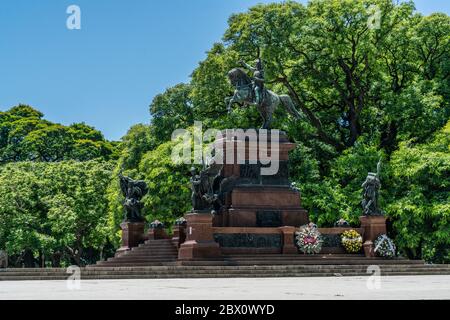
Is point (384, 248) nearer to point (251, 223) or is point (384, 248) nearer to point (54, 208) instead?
point (251, 223)

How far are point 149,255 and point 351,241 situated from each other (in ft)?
26.3

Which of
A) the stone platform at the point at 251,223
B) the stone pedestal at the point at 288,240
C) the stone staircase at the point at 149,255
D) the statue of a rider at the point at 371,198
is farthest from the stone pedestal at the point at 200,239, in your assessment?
the statue of a rider at the point at 371,198

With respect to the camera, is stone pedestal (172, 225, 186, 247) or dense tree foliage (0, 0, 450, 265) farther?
dense tree foliage (0, 0, 450, 265)

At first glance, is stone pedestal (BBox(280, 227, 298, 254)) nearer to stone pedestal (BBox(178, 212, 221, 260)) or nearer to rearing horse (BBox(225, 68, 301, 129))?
stone pedestal (BBox(178, 212, 221, 260))

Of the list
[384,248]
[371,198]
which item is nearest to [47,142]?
[371,198]

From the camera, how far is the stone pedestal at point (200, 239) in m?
28.3

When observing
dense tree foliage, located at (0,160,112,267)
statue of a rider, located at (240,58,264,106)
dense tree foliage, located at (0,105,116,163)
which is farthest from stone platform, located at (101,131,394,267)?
dense tree foliage, located at (0,105,116,163)

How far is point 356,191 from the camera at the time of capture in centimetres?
4172

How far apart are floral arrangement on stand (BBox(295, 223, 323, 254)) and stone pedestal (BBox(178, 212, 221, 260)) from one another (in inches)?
144

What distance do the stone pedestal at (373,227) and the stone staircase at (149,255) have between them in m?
7.73

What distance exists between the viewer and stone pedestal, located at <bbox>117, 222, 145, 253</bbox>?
116ft

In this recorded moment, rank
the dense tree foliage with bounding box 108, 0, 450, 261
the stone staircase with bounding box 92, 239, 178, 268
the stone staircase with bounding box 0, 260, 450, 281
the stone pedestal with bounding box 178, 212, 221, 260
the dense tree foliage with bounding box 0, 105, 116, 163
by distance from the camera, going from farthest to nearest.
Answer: the dense tree foliage with bounding box 0, 105, 116, 163 < the dense tree foliage with bounding box 108, 0, 450, 261 < the stone staircase with bounding box 92, 239, 178, 268 < the stone pedestal with bounding box 178, 212, 221, 260 < the stone staircase with bounding box 0, 260, 450, 281
